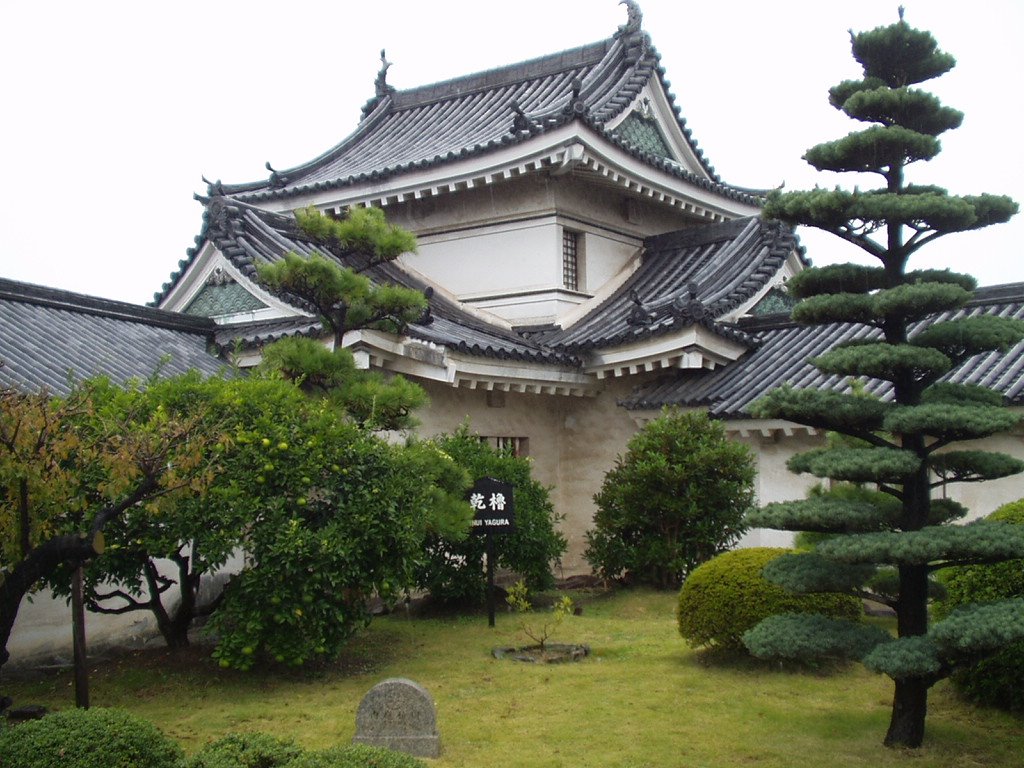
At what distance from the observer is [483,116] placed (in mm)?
21859

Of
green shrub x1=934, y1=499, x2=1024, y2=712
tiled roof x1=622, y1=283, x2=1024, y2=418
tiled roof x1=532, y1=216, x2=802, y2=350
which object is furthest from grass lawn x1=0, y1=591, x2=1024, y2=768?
tiled roof x1=532, y1=216, x2=802, y2=350

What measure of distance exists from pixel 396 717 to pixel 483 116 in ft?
52.4

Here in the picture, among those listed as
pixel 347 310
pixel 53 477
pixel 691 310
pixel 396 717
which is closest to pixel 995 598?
pixel 396 717

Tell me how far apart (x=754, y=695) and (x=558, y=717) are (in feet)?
6.21

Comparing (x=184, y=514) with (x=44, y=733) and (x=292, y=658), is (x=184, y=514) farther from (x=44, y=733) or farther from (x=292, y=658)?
(x=44, y=733)

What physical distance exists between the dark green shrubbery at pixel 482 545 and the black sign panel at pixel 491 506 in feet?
0.98

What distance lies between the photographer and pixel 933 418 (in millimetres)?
7320

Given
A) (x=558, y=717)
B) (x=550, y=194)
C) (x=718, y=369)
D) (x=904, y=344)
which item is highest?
(x=550, y=194)

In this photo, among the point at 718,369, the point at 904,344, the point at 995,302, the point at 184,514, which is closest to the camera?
the point at 904,344

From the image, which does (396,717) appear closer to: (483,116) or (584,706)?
(584,706)

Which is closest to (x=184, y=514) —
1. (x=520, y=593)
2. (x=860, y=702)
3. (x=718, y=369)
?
(x=520, y=593)

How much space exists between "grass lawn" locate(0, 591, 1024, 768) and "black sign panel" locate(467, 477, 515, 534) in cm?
148

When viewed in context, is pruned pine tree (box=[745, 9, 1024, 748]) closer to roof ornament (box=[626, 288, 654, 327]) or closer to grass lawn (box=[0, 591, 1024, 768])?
grass lawn (box=[0, 591, 1024, 768])

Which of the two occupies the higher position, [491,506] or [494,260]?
[494,260]
